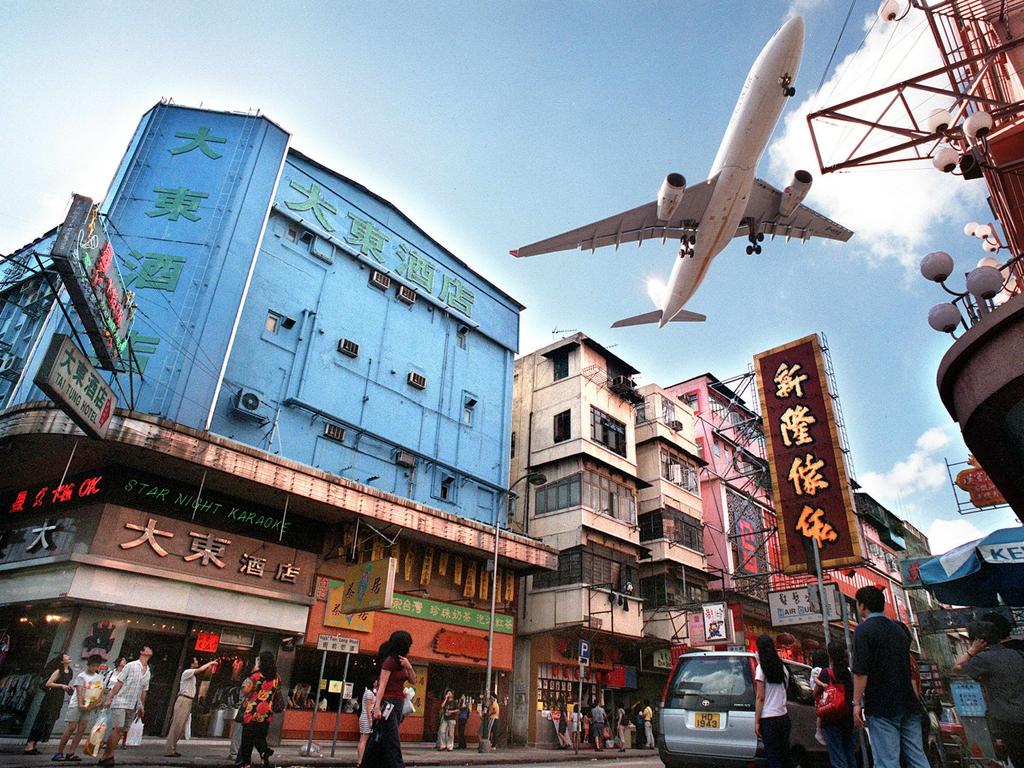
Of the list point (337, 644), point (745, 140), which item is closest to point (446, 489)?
point (337, 644)

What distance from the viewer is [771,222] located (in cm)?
2047

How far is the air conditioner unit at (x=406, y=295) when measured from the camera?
23.4 metres

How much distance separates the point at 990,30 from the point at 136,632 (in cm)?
2199

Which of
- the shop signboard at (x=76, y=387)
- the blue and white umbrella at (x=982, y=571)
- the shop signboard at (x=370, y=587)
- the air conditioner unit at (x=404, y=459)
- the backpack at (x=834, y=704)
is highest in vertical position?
the air conditioner unit at (x=404, y=459)

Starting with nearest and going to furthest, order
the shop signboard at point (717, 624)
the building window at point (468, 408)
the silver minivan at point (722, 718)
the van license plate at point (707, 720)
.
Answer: the silver minivan at point (722, 718) → the van license plate at point (707, 720) → the shop signboard at point (717, 624) → the building window at point (468, 408)

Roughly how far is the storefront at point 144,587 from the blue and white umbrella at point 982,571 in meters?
14.9

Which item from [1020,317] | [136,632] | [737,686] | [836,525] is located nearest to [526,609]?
[836,525]

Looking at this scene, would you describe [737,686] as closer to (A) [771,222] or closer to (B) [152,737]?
(B) [152,737]

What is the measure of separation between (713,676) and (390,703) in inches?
178

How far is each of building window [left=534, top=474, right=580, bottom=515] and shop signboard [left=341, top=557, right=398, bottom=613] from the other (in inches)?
436

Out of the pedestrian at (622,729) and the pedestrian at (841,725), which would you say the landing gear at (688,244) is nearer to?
the pedestrian at (841,725)

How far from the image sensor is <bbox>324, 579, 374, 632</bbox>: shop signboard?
59.6ft

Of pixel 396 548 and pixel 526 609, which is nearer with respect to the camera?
pixel 396 548

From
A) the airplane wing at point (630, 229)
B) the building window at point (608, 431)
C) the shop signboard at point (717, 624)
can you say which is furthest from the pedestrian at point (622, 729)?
the airplane wing at point (630, 229)
